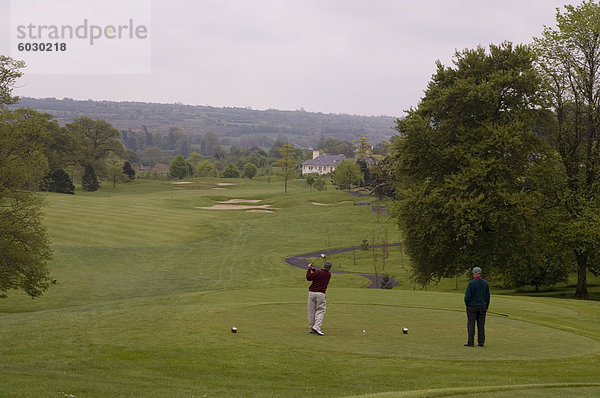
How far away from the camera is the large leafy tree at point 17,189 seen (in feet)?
99.6

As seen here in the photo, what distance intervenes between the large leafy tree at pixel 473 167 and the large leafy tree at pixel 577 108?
167 centimetres

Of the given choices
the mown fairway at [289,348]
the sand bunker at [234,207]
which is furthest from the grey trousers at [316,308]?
the sand bunker at [234,207]

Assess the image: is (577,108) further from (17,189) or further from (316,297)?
(17,189)

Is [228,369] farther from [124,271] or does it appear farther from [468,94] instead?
[124,271]

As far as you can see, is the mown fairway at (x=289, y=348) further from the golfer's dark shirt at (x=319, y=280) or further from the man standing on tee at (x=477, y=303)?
the golfer's dark shirt at (x=319, y=280)

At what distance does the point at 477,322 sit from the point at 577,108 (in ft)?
82.6

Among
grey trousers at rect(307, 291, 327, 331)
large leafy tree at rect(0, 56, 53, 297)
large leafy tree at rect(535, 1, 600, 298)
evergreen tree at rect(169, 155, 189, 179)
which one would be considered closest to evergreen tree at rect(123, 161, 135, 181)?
evergreen tree at rect(169, 155, 189, 179)

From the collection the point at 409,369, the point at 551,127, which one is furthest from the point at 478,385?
the point at 551,127

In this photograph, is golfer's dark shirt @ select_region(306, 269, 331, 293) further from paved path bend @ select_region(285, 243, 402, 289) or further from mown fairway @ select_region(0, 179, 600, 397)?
paved path bend @ select_region(285, 243, 402, 289)

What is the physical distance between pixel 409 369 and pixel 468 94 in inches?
975

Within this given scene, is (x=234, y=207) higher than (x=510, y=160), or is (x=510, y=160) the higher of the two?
(x=510, y=160)

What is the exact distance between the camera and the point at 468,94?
34.9 metres

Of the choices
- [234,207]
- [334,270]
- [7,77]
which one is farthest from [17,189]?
[234,207]

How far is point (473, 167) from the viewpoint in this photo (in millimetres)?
34250
